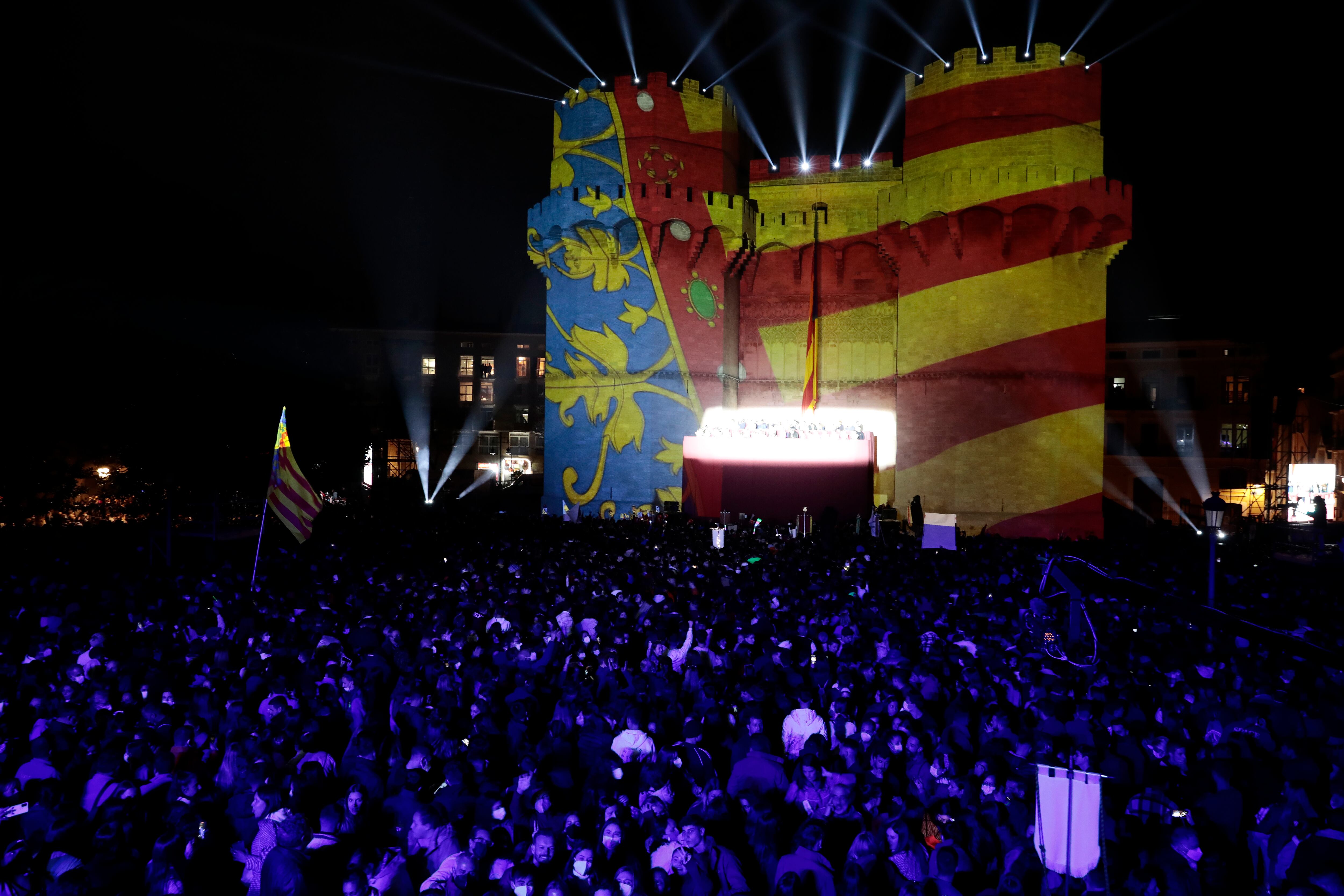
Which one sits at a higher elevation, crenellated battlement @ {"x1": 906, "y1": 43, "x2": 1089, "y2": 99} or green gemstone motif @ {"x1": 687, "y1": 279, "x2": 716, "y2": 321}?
crenellated battlement @ {"x1": 906, "y1": 43, "x2": 1089, "y2": 99}

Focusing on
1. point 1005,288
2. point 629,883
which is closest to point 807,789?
point 629,883

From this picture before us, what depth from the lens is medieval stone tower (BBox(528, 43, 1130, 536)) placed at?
2806 cm

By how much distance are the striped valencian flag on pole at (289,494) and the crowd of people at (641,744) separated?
191cm

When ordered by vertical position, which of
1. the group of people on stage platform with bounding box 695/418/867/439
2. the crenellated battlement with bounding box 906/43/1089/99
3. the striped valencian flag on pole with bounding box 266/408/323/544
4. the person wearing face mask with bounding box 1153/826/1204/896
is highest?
the crenellated battlement with bounding box 906/43/1089/99

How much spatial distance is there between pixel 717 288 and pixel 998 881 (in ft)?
92.1

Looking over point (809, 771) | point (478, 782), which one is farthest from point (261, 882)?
point (809, 771)

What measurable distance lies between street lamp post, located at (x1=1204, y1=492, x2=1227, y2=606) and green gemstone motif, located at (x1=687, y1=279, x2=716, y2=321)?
758 inches

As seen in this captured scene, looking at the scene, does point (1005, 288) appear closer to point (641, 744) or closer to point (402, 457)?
point (641, 744)

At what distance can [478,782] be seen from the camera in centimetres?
564

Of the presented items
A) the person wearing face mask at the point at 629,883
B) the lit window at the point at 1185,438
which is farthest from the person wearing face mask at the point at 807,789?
the lit window at the point at 1185,438

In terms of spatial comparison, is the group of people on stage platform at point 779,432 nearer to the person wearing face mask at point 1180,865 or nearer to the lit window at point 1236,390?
the person wearing face mask at point 1180,865

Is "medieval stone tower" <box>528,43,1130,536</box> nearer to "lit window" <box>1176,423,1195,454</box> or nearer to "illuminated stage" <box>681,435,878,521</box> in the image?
"illuminated stage" <box>681,435,878,521</box>

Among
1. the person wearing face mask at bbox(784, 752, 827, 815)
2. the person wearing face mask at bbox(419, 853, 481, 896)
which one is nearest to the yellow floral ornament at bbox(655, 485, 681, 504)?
the person wearing face mask at bbox(784, 752, 827, 815)

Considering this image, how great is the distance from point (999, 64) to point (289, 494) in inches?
979
